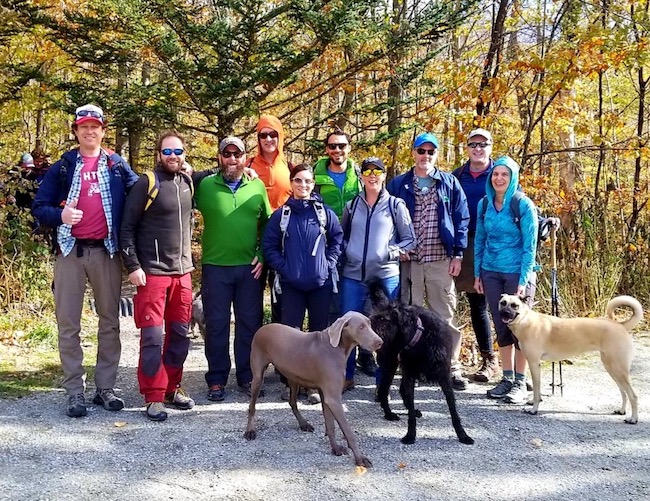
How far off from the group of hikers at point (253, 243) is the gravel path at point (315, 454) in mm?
331

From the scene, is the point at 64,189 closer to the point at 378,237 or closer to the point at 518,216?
the point at 378,237

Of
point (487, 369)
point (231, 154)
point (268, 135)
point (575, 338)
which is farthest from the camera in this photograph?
point (487, 369)

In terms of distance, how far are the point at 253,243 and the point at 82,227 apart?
1389 millimetres

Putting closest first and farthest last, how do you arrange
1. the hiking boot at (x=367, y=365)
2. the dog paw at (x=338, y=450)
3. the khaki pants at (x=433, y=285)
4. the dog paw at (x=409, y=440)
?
the dog paw at (x=338, y=450) → the dog paw at (x=409, y=440) → the khaki pants at (x=433, y=285) → the hiking boot at (x=367, y=365)

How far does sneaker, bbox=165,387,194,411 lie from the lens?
491 centimetres

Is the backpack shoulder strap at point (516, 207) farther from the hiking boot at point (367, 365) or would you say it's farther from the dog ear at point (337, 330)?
the hiking boot at point (367, 365)

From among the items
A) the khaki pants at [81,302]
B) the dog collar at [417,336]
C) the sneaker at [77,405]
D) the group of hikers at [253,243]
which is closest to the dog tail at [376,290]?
the group of hikers at [253,243]

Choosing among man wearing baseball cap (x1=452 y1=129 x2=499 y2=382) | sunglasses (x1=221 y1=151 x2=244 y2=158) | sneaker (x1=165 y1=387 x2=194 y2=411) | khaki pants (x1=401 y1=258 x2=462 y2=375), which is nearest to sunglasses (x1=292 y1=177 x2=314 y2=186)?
sunglasses (x1=221 y1=151 x2=244 y2=158)

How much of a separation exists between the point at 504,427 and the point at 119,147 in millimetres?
9846

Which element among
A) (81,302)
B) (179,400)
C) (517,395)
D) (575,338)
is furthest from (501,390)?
(81,302)

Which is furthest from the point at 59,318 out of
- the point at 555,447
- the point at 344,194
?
the point at 555,447

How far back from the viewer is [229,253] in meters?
4.98

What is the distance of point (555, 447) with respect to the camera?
4.24m

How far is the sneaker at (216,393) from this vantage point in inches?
203
